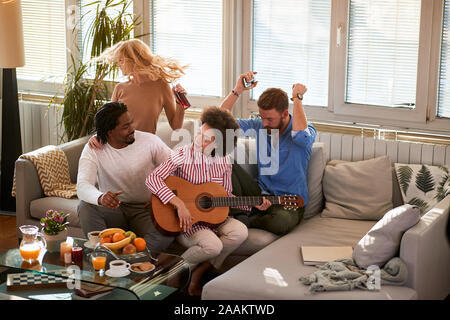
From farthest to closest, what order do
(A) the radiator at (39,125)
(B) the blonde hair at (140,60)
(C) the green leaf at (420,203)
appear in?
(A) the radiator at (39,125)
(B) the blonde hair at (140,60)
(C) the green leaf at (420,203)

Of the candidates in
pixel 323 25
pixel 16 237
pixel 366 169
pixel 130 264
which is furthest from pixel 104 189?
pixel 323 25

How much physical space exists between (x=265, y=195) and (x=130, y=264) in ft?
3.22

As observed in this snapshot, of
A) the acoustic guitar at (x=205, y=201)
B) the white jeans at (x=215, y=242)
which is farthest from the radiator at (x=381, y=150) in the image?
the white jeans at (x=215, y=242)

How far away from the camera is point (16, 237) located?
15.0 feet

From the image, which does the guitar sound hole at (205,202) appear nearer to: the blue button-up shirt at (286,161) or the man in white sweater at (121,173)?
the man in white sweater at (121,173)

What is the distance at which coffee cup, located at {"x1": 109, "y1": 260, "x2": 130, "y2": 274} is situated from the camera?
3.03 metres

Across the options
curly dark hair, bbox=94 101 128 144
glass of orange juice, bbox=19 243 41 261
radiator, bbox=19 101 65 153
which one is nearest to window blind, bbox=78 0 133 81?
radiator, bbox=19 101 65 153

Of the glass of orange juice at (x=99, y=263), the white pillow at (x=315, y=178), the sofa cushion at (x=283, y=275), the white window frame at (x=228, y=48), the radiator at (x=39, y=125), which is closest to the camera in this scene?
the sofa cushion at (x=283, y=275)

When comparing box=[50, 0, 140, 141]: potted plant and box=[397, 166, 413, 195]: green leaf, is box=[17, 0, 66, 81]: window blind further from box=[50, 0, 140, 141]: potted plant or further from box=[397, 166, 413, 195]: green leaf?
box=[397, 166, 413, 195]: green leaf

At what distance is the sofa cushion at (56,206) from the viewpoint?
409cm

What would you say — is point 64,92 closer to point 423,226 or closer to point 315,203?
point 315,203

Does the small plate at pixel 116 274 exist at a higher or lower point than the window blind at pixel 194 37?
lower

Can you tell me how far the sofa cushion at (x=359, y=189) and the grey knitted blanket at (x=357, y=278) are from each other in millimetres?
764
